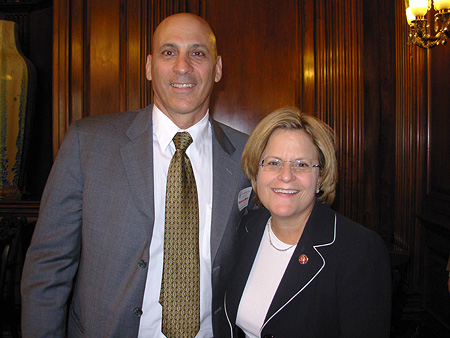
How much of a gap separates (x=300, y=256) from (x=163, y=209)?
0.56m

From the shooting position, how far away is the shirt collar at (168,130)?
1.52 meters

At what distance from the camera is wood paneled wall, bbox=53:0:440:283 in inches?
153

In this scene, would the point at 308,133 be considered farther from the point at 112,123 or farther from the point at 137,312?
the point at 137,312

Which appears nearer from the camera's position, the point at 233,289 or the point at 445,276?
the point at 233,289

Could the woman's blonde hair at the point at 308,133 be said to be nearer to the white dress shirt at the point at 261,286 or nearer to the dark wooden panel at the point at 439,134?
the white dress shirt at the point at 261,286

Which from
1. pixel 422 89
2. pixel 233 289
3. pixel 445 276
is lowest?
pixel 445 276

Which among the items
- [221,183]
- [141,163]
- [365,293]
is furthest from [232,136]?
[365,293]

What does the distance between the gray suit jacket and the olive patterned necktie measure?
0.25 ft

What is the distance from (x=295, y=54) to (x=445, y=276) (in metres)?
2.59

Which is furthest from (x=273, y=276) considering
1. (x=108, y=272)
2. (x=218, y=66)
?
(x=218, y=66)

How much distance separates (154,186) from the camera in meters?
1.44

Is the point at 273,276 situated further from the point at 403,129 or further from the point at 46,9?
the point at 46,9

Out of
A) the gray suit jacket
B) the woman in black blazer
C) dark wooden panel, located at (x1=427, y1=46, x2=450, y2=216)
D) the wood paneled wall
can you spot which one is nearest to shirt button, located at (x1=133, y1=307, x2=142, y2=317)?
the gray suit jacket

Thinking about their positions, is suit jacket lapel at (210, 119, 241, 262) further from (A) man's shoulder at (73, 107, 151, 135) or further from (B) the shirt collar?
(A) man's shoulder at (73, 107, 151, 135)
